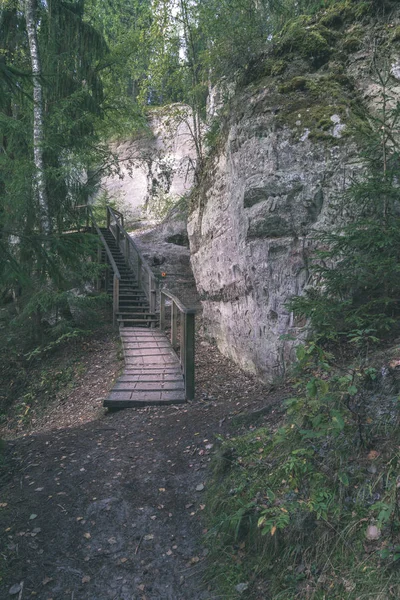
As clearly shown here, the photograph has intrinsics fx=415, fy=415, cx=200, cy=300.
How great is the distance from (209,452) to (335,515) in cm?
206

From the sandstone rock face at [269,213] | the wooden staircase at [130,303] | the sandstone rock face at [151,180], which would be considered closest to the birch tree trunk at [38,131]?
the wooden staircase at [130,303]

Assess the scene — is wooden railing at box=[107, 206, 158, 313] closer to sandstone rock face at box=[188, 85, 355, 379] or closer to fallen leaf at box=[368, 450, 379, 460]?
sandstone rock face at box=[188, 85, 355, 379]

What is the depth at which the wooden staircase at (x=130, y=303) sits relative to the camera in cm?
1142

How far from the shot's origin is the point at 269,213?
6074 mm

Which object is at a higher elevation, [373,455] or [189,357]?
[373,455]

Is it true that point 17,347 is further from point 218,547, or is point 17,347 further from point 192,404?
point 218,547

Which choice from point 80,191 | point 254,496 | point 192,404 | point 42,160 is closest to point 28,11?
point 42,160

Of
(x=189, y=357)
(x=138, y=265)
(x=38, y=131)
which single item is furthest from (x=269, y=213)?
(x=138, y=265)

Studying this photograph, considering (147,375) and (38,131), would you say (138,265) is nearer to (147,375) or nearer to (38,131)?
(38,131)

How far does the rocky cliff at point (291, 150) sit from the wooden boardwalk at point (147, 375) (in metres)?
1.38

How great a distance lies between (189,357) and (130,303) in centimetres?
635

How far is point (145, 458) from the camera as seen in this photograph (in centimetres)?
461

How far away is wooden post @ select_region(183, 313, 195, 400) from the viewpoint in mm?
6516

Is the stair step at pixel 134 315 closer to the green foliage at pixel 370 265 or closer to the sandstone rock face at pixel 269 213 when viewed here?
the sandstone rock face at pixel 269 213
